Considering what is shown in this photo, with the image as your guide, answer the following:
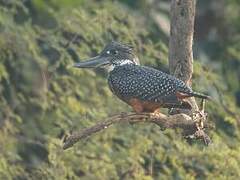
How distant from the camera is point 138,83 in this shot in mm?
5730

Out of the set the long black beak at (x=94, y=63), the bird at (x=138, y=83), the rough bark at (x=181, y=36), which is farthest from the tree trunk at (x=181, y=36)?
the long black beak at (x=94, y=63)

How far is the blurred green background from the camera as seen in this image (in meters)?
7.31

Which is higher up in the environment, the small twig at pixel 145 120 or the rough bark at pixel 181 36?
the rough bark at pixel 181 36

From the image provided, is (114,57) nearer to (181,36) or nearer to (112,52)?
(112,52)

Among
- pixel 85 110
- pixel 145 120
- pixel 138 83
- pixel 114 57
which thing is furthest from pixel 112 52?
pixel 85 110

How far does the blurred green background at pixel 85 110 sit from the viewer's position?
7.31m

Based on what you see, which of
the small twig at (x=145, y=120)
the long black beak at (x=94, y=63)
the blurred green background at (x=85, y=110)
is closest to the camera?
the small twig at (x=145, y=120)

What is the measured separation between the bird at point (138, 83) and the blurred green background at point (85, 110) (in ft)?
3.57

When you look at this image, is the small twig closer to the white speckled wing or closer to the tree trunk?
the white speckled wing

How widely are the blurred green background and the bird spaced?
3.57 feet

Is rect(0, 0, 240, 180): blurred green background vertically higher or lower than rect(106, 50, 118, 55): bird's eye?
lower

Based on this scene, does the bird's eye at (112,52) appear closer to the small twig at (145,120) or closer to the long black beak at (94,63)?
the long black beak at (94,63)

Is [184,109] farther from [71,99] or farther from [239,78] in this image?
[239,78]

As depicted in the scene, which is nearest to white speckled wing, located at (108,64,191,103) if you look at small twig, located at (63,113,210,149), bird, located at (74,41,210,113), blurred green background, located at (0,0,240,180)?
bird, located at (74,41,210,113)
